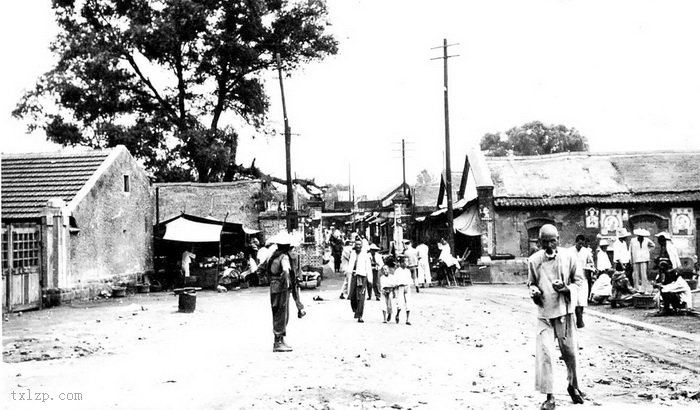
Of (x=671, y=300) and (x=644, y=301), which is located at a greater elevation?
(x=671, y=300)

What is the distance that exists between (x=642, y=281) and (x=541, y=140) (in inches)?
1796

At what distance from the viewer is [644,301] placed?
16.7m

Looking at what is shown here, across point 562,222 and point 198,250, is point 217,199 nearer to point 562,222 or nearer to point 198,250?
point 198,250

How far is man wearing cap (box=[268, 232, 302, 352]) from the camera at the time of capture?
10.6 metres

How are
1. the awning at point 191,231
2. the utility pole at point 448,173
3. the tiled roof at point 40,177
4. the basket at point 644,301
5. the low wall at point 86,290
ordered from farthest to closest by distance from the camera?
the utility pole at point 448,173
the awning at point 191,231
the tiled roof at point 40,177
the low wall at point 86,290
the basket at point 644,301

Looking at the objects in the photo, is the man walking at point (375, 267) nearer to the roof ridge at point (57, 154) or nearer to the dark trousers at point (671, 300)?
the dark trousers at point (671, 300)

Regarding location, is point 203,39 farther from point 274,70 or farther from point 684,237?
point 684,237

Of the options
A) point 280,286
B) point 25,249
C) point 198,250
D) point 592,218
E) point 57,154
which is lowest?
point 280,286

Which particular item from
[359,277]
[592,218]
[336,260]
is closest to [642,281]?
[359,277]

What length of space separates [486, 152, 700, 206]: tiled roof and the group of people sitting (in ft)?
25.6

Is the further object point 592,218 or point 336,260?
point 336,260

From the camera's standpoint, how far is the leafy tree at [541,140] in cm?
6206

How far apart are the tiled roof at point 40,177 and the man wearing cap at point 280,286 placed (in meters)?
11.4

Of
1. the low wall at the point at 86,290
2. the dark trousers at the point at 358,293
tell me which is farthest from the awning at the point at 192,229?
the dark trousers at the point at 358,293
